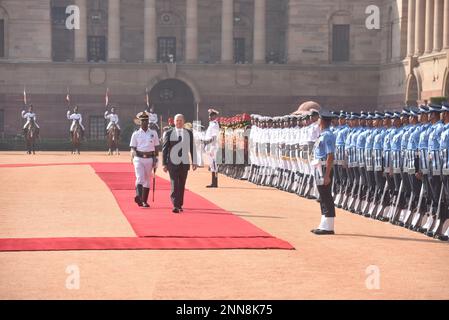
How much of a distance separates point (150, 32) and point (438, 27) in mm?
22070

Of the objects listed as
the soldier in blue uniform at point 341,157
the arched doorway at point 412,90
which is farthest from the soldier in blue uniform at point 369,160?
Answer: the arched doorway at point 412,90

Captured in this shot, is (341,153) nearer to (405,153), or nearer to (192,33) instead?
(405,153)

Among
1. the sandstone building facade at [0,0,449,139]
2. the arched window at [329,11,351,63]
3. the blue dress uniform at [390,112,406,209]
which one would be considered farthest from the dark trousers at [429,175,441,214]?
the arched window at [329,11,351,63]

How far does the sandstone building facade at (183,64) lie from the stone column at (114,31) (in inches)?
2.7

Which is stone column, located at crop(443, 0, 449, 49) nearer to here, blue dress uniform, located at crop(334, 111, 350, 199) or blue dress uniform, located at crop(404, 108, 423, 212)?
blue dress uniform, located at crop(334, 111, 350, 199)

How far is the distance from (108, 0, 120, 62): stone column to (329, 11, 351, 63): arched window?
14.5 meters

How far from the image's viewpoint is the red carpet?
20.0 metres

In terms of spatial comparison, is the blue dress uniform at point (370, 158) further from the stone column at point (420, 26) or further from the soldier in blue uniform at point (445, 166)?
the stone column at point (420, 26)

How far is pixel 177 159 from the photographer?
27.0m

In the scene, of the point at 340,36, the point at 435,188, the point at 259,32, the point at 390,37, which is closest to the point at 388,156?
the point at 435,188

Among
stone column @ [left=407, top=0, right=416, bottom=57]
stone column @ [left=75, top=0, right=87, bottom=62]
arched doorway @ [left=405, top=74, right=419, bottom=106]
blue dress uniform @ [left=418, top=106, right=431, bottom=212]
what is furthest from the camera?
stone column @ [left=75, top=0, right=87, bottom=62]

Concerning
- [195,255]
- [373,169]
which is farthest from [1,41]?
[195,255]

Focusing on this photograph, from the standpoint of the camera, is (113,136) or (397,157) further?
(113,136)

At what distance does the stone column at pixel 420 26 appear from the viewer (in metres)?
67.5
